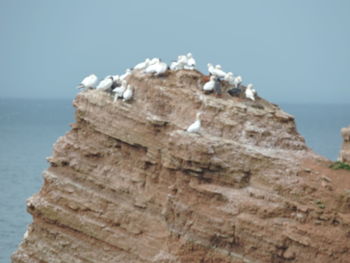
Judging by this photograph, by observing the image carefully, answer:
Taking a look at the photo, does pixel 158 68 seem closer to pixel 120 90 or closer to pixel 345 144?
pixel 120 90

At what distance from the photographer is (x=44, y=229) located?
32656 mm

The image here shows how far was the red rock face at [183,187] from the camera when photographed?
27.5m

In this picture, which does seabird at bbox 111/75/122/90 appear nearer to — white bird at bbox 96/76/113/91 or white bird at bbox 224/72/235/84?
white bird at bbox 96/76/113/91

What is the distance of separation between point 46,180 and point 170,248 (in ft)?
20.0

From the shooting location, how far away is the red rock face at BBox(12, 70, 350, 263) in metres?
27.5

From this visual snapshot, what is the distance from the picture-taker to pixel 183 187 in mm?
29250

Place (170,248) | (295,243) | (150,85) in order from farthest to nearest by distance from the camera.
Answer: (150,85) < (170,248) < (295,243)

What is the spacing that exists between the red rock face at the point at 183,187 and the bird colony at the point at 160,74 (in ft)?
1.15

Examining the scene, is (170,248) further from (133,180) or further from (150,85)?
(150,85)

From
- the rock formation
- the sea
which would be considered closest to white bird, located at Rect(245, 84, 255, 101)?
the rock formation

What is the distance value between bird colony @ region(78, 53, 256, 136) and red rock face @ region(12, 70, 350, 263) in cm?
35

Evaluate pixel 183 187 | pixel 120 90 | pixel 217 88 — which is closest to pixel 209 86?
pixel 217 88

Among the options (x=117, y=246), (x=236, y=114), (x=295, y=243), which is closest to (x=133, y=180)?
(x=117, y=246)

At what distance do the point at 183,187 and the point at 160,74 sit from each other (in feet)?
15.1
